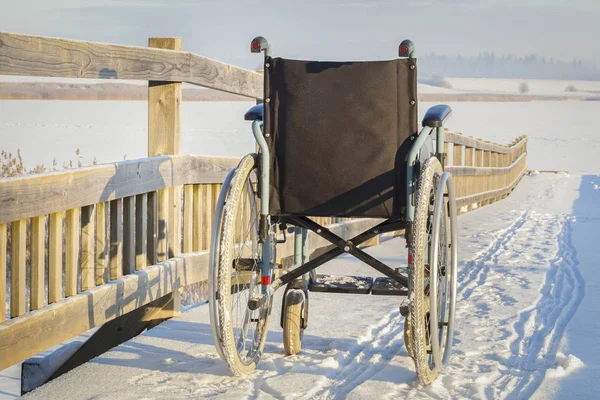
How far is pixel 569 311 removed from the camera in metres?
4.84

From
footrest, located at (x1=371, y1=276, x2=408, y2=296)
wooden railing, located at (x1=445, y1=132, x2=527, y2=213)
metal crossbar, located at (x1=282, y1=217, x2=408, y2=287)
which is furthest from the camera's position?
wooden railing, located at (x1=445, y1=132, x2=527, y2=213)

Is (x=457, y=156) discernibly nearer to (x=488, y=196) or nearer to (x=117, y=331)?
(x=488, y=196)

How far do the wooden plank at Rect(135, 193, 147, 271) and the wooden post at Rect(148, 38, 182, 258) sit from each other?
194 mm

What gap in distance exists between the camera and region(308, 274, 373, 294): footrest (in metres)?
3.72

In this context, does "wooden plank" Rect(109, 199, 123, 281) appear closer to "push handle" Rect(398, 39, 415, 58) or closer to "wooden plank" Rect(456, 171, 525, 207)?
"push handle" Rect(398, 39, 415, 58)

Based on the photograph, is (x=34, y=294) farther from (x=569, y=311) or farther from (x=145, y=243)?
(x=569, y=311)

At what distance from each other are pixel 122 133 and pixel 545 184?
1246cm

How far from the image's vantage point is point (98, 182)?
3750 mm

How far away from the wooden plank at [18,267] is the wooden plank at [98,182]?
0.21ft

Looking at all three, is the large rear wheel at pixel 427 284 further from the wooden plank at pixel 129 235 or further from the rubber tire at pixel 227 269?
the wooden plank at pixel 129 235

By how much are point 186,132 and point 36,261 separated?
85.7ft

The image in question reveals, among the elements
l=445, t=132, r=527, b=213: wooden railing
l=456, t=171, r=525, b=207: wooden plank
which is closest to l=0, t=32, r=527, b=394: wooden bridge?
l=445, t=132, r=527, b=213: wooden railing

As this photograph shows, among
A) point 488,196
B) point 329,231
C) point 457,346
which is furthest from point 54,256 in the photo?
point 488,196

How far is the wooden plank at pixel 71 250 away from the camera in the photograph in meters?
3.63
